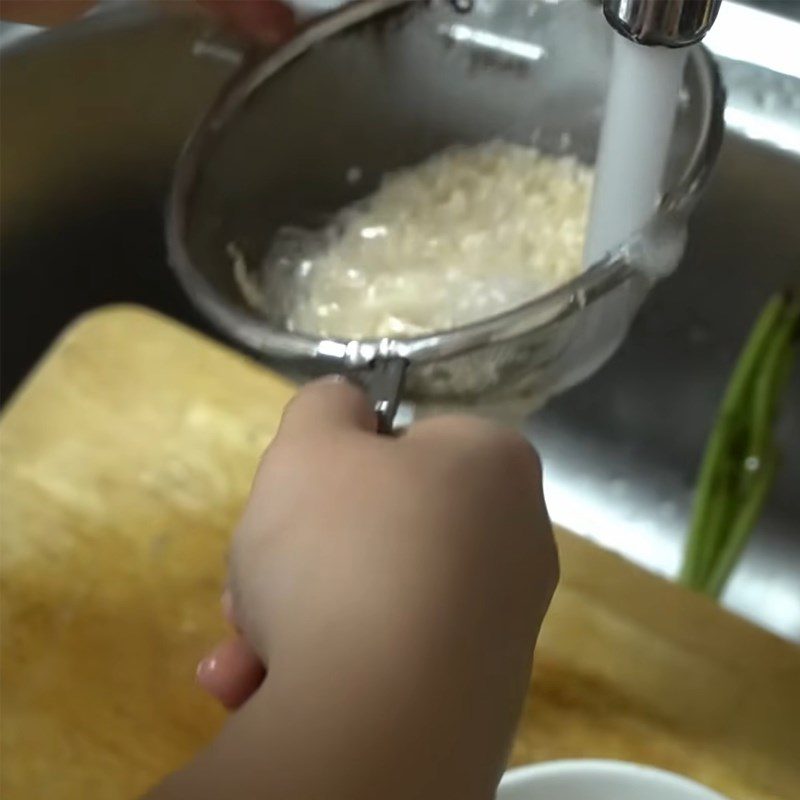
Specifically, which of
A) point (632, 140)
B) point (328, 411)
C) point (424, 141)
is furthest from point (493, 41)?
point (328, 411)

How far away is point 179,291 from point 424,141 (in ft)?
0.64

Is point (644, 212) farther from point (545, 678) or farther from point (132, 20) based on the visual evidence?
point (132, 20)

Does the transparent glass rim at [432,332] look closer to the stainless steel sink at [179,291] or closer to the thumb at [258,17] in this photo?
the thumb at [258,17]

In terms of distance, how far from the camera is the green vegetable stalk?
0.63 m

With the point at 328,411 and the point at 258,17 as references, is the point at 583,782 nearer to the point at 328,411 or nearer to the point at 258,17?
the point at 328,411

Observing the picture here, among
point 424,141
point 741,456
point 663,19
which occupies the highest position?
point 663,19

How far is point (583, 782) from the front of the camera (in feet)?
1.28

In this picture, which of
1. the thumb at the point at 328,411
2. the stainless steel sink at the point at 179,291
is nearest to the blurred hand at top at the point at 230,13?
the stainless steel sink at the point at 179,291

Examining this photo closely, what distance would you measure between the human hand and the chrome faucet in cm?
12

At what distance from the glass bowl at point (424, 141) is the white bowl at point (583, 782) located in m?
0.14

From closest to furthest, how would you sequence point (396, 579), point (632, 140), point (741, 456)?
1. point (396, 579)
2. point (632, 140)
3. point (741, 456)

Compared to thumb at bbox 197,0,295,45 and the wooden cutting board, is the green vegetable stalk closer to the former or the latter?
the wooden cutting board

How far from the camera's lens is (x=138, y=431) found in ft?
1.84

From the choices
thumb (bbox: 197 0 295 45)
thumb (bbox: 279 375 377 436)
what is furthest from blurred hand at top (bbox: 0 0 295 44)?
thumb (bbox: 279 375 377 436)
